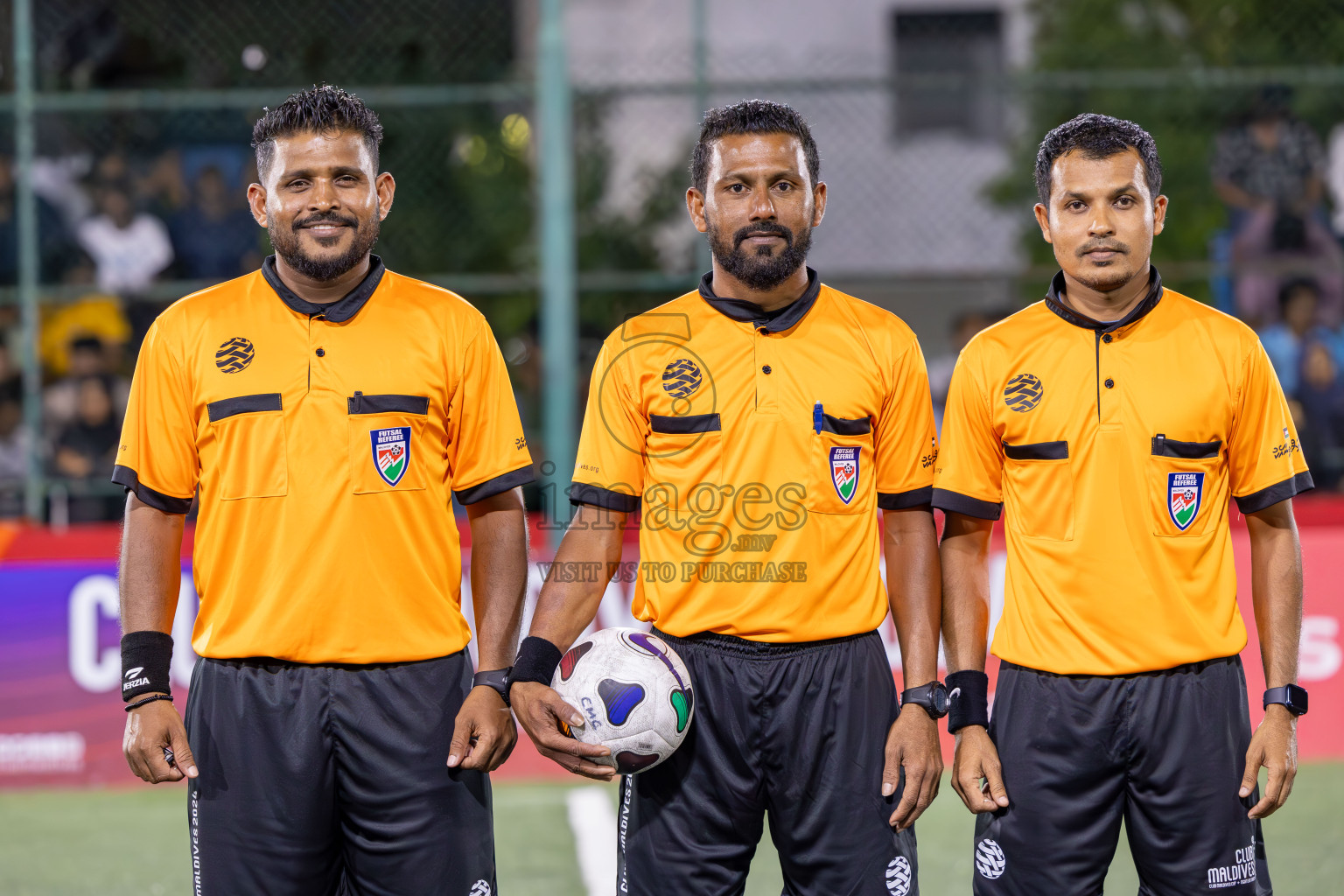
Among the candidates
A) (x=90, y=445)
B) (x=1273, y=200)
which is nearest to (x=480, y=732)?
(x=90, y=445)

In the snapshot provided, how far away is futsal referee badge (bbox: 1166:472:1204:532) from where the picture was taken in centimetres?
349

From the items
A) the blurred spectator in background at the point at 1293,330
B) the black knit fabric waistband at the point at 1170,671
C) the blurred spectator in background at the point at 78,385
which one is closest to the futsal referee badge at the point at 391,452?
the black knit fabric waistband at the point at 1170,671

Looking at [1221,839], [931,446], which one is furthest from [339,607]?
[1221,839]

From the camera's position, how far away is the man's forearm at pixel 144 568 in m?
3.51

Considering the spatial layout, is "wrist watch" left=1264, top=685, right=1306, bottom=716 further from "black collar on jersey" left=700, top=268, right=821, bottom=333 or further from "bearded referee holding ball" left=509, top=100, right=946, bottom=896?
"black collar on jersey" left=700, top=268, right=821, bottom=333

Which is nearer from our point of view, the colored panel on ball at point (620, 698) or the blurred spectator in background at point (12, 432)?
the colored panel on ball at point (620, 698)

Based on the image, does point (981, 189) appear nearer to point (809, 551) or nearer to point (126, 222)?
point (126, 222)

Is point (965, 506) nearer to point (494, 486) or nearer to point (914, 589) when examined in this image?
point (914, 589)

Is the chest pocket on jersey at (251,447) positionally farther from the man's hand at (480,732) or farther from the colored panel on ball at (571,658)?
the colored panel on ball at (571,658)

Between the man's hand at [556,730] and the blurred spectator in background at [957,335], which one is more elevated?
the blurred spectator in background at [957,335]

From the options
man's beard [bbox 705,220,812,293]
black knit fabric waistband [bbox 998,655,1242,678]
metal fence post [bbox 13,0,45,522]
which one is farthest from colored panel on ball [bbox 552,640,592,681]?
metal fence post [bbox 13,0,45,522]

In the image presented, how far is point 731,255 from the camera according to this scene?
3.57 m

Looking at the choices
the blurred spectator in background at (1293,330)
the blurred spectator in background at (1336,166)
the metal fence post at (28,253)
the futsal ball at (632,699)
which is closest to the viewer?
→ the futsal ball at (632,699)

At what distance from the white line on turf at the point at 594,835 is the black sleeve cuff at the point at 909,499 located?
7.89ft
